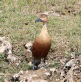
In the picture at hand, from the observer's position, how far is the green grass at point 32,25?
8875mm

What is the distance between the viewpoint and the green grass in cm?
888

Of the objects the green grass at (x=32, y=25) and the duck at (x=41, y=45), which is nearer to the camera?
the duck at (x=41, y=45)

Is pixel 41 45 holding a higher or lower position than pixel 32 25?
higher

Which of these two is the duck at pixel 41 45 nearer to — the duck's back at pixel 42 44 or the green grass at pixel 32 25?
the duck's back at pixel 42 44

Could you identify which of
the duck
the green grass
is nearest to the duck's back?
the duck

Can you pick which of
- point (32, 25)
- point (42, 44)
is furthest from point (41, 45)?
point (32, 25)

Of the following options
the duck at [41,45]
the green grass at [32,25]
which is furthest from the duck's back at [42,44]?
the green grass at [32,25]

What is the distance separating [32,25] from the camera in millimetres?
9977

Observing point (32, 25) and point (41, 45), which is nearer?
point (41, 45)

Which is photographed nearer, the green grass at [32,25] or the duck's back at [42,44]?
the duck's back at [42,44]

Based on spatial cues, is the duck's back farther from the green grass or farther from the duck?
the green grass

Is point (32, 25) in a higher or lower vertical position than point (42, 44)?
lower

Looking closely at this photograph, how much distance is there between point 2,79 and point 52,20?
11.7ft

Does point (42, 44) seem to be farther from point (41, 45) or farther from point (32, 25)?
point (32, 25)
